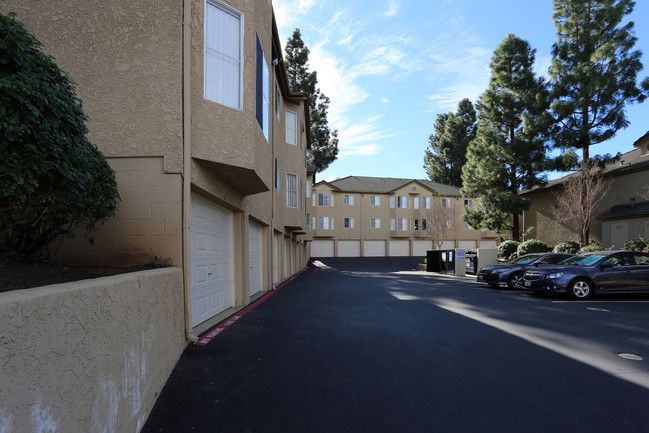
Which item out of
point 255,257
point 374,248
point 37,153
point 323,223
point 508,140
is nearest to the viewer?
point 37,153

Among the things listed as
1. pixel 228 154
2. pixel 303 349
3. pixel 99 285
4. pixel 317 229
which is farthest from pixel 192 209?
pixel 317 229

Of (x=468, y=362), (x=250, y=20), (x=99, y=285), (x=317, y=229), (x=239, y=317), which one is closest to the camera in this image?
(x=99, y=285)

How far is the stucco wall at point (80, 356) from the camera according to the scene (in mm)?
1834

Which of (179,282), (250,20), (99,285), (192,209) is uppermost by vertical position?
(250,20)

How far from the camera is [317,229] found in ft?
150

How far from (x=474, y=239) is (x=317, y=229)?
70.9ft

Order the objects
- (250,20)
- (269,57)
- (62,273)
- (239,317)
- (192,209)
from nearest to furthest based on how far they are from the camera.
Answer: (62,273) → (192,209) → (250,20) → (239,317) → (269,57)

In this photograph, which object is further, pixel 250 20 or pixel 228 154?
pixel 250 20

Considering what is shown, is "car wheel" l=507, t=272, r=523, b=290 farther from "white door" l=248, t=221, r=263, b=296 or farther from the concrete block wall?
the concrete block wall

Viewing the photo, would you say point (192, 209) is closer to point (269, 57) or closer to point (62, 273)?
point (62, 273)

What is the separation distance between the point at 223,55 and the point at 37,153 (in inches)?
177

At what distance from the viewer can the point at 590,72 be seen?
922 inches

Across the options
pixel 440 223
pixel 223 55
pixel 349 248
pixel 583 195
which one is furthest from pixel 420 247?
pixel 223 55

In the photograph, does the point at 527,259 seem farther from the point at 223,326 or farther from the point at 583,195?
the point at 223,326
